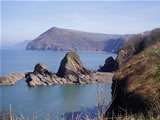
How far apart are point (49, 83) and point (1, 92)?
9020 millimetres

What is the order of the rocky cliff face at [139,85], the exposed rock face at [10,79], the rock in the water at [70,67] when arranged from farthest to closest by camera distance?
the rock in the water at [70,67] < the exposed rock face at [10,79] < the rocky cliff face at [139,85]

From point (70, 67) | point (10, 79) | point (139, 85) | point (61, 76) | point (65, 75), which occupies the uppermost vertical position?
point (139, 85)

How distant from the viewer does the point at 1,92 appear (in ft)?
104

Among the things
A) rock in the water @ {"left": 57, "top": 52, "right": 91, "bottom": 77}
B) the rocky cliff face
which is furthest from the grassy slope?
rock in the water @ {"left": 57, "top": 52, "right": 91, "bottom": 77}

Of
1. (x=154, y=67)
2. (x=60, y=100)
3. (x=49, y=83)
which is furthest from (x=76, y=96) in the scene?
(x=154, y=67)

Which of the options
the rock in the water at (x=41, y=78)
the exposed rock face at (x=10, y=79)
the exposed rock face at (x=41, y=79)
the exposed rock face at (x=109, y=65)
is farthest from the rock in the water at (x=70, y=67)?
the exposed rock face at (x=109, y=65)

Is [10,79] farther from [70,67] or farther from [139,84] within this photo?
[139,84]

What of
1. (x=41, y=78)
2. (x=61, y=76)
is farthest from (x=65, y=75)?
(x=41, y=78)

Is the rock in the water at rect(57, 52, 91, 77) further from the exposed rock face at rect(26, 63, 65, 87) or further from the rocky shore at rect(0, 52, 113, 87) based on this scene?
the exposed rock face at rect(26, 63, 65, 87)

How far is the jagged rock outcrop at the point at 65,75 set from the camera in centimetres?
3867

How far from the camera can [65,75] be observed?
1678 inches

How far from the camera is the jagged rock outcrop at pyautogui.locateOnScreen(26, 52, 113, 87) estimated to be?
38675 mm

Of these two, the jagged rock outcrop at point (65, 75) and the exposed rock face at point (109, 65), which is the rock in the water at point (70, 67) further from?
the exposed rock face at point (109, 65)

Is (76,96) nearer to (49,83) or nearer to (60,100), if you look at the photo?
(60,100)
